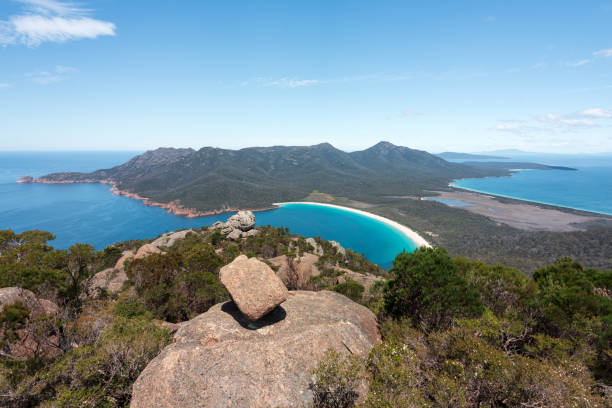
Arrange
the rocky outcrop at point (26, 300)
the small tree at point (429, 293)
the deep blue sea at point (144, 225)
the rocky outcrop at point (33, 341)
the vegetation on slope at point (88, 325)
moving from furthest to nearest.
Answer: the deep blue sea at point (144, 225)
the small tree at point (429, 293)
the rocky outcrop at point (26, 300)
the rocky outcrop at point (33, 341)
the vegetation on slope at point (88, 325)

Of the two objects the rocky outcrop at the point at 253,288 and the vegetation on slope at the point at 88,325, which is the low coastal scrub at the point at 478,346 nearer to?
the rocky outcrop at the point at 253,288

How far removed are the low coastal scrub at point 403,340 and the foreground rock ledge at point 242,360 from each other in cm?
158

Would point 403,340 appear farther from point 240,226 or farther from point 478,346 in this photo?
point 240,226

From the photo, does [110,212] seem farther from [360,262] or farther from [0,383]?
[0,383]

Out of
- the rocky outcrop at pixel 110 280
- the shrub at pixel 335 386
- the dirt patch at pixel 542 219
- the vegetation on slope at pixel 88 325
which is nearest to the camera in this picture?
the shrub at pixel 335 386

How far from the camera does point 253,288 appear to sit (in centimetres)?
1686

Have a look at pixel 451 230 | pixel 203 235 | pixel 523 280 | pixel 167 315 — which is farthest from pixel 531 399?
pixel 451 230

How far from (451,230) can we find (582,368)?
507 feet

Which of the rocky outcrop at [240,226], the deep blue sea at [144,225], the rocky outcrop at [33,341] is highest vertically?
the rocky outcrop at [33,341]

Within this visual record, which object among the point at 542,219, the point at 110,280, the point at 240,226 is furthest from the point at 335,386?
the point at 542,219

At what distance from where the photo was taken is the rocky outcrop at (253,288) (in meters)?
16.5

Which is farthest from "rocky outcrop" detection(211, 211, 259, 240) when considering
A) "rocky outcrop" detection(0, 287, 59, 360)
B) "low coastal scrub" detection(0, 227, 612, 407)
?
"rocky outcrop" detection(0, 287, 59, 360)

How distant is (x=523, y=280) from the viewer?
93.0ft

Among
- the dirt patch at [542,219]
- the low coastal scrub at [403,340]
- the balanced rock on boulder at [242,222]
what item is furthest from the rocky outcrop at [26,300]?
the dirt patch at [542,219]
